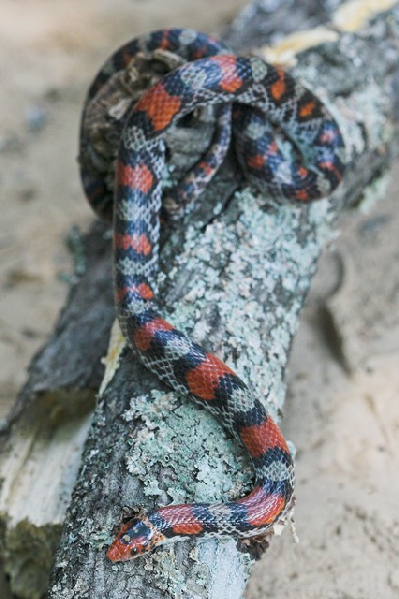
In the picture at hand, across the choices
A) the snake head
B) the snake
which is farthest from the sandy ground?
the snake head

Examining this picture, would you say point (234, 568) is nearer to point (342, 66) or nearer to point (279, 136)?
point (279, 136)

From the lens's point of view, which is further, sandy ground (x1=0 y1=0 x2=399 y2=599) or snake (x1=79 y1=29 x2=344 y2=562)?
sandy ground (x1=0 y1=0 x2=399 y2=599)

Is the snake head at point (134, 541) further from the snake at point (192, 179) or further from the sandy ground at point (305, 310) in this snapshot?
the sandy ground at point (305, 310)

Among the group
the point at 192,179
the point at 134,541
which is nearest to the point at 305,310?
the point at 192,179

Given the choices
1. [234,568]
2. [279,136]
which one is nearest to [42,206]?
[279,136]

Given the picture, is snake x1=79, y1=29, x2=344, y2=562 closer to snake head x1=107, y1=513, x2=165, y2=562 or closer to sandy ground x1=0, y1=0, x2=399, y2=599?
snake head x1=107, y1=513, x2=165, y2=562

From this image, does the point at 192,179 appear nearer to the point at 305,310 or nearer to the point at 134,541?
the point at 305,310
